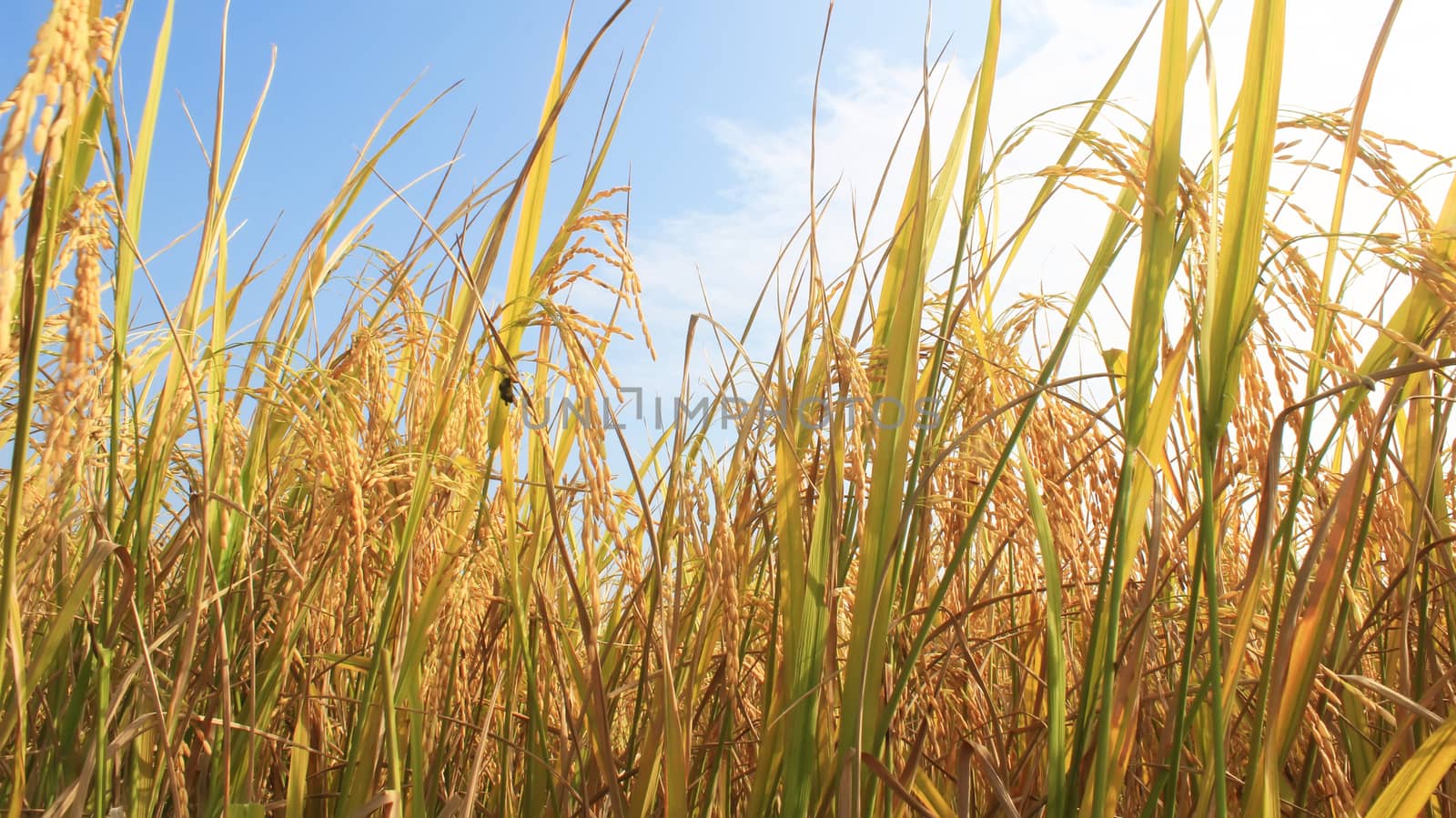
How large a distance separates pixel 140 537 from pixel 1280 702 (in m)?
1.49

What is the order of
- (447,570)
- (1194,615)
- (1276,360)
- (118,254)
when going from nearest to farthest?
(1194,615)
(1276,360)
(447,570)
(118,254)

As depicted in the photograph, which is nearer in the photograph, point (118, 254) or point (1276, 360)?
point (1276, 360)

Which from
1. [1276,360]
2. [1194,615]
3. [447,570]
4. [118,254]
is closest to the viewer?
[1194,615]

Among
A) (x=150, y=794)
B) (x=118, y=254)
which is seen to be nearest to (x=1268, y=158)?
(x=118, y=254)

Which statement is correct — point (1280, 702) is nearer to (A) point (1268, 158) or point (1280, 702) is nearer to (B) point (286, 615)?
(A) point (1268, 158)

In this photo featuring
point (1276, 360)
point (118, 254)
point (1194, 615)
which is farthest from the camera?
point (118, 254)

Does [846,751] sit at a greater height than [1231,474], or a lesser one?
lesser

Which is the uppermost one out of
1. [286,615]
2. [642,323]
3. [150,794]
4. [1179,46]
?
[1179,46]

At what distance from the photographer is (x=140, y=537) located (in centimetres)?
131

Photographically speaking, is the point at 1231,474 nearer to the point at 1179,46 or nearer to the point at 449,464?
the point at 1179,46

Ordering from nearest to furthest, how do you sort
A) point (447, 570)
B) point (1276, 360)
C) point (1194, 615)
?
point (1194, 615)
point (1276, 360)
point (447, 570)

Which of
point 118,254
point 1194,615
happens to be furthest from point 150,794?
point 1194,615

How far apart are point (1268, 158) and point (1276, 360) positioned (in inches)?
9.4

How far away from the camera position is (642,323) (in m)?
1.06
